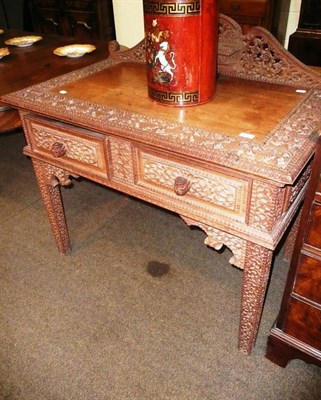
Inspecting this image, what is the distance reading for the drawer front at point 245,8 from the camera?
7.81ft

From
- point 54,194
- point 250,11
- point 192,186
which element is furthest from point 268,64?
point 250,11

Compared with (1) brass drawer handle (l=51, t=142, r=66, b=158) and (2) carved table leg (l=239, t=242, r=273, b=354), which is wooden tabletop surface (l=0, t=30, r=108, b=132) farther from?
(2) carved table leg (l=239, t=242, r=273, b=354)

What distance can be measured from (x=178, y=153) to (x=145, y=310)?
0.74m

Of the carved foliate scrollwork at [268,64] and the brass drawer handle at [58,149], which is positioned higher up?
the carved foliate scrollwork at [268,64]

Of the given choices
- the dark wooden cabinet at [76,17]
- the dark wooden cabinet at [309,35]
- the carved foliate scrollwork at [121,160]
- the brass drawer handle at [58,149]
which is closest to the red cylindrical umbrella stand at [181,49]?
the carved foliate scrollwork at [121,160]

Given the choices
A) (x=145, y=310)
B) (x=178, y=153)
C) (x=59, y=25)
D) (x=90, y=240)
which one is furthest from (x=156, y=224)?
(x=59, y=25)

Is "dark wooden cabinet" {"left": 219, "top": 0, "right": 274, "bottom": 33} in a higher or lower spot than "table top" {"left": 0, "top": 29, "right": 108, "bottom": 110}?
higher

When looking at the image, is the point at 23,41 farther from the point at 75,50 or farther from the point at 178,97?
the point at 178,97

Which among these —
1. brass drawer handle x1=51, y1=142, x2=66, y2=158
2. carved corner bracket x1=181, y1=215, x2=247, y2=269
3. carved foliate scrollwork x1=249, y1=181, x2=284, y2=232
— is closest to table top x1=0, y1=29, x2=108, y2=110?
brass drawer handle x1=51, y1=142, x2=66, y2=158

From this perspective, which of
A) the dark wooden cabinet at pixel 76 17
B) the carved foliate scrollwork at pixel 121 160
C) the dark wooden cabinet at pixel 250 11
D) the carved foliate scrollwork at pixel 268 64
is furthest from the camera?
the dark wooden cabinet at pixel 76 17

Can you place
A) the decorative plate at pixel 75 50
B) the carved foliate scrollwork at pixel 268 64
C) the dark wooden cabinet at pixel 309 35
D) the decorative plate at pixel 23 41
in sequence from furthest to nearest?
the decorative plate at pixel 23 41
the dark wooden cabinet at pixel 309 35
the decorative plate at pixel 75 50
the carved foliate scrollwork at pixel 268 64

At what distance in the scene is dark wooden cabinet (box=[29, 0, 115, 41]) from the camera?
3.27m

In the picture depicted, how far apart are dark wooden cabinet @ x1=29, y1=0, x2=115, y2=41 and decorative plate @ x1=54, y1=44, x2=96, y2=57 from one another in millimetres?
1457

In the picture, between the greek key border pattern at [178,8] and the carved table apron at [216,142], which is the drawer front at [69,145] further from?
the greek key border pattern at [178,8]
